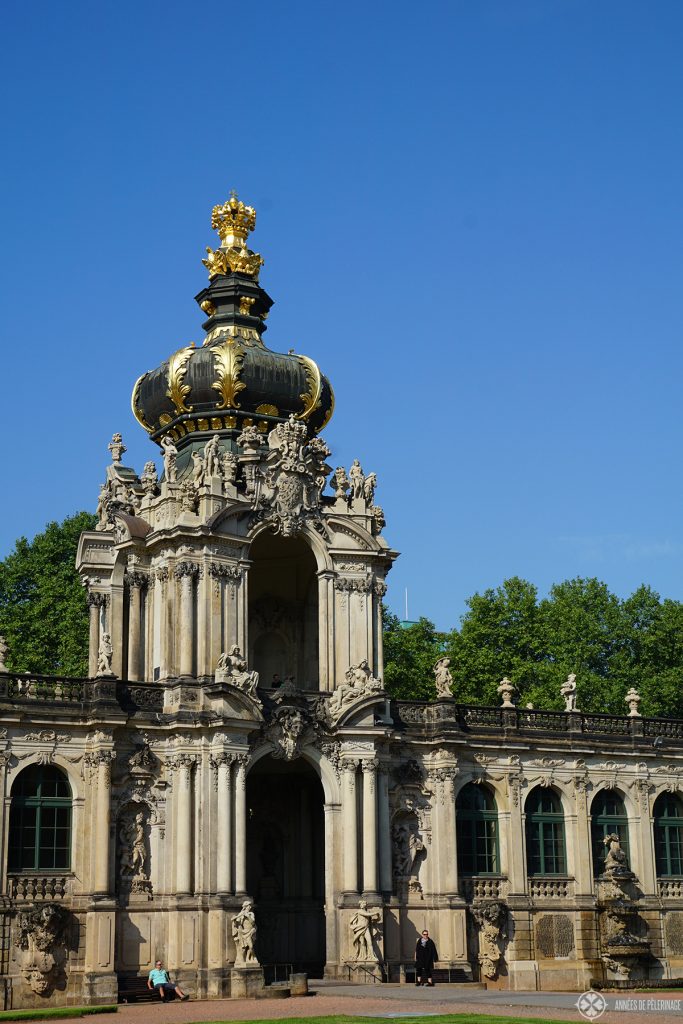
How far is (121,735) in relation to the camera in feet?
142

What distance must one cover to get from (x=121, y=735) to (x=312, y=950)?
1012 centimetres

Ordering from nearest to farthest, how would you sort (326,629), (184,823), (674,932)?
(184,823)
(326,629)
(674,932)

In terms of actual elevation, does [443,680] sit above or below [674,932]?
above

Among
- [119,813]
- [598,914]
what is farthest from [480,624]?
[119,813]

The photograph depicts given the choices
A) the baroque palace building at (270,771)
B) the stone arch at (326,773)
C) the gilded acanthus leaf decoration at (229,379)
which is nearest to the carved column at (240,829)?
the baroque palace building at (270,771)

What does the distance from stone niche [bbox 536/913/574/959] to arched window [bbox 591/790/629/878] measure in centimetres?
258

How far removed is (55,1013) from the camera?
34.9 meters

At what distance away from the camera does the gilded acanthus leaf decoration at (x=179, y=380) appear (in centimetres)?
4894

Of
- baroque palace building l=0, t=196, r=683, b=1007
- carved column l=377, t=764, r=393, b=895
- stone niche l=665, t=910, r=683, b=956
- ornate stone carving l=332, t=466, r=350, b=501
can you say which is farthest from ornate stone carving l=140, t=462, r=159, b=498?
stone niche l=665, t=910, r=683, b=956

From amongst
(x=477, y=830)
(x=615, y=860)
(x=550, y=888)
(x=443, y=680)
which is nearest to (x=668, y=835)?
(x=615, y=860)

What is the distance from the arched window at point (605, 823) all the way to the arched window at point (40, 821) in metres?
18.4

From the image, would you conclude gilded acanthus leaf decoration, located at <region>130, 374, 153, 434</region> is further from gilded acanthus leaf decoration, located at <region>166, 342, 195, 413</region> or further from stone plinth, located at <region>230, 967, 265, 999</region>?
stone plinth, located at <region>230, 967, 265, 999</region>

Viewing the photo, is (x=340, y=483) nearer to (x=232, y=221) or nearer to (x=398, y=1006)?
(x=232, y=221)

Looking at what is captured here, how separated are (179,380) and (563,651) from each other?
2396 centimetres
